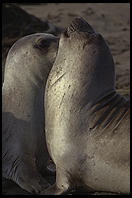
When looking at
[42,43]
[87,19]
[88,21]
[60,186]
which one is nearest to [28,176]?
[60,186]

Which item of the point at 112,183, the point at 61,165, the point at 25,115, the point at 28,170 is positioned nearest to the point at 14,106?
the point at 25,115

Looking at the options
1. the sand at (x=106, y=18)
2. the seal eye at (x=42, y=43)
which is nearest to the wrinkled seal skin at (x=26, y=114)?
the seal eye at (x=42, y=43)

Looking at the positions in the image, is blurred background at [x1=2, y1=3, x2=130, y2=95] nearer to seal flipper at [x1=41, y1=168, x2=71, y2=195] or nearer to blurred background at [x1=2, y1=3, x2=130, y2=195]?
blurred background at [x1=2, y1=3, x2=130, y2=195]

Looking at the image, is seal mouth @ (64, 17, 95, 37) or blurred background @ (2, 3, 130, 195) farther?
blurred background @ (2, 3, 130, 195)

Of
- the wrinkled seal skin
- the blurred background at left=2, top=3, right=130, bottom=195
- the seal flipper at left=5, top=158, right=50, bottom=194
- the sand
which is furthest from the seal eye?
the sand

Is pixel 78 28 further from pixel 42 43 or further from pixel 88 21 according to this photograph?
pixel 88 21

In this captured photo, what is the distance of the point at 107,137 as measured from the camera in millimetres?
3680

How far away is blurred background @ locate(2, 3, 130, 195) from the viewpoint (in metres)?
8.26

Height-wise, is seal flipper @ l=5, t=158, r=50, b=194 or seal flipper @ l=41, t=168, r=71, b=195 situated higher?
seal flipper @ l=41, t=168, r=71, b=195

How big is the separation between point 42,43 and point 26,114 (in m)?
0.66

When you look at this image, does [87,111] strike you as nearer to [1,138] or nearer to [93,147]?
[93,147]

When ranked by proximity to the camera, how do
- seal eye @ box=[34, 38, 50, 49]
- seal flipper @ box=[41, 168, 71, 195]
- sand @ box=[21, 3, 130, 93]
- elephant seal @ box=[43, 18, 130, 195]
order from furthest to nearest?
sand @ box=[21, 3, 130, 93] < seal eye @ box=[34, 38, 50, 49] < seal flipper @ box=[41, 168, 71, 195] < elephant seal @ box=[43, 18, 130, 195]

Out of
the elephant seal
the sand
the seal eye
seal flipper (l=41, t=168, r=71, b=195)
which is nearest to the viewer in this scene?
the elephant seal

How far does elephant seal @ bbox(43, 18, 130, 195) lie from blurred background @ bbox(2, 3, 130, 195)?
2.34 metres
